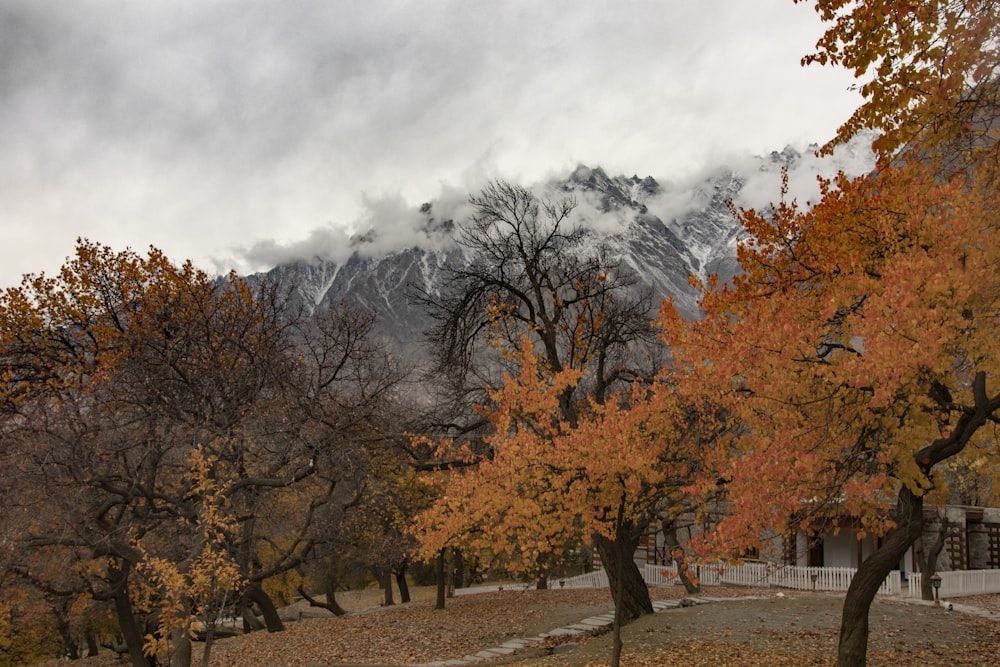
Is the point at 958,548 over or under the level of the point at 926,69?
under

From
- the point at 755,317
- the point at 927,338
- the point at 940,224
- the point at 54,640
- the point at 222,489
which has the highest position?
the point at 940,224

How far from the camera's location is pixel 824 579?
2436 centimetres

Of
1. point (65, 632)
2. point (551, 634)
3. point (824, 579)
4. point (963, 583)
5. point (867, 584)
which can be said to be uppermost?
point (867, 584)

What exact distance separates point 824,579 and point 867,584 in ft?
58.5

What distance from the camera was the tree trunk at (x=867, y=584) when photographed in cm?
876

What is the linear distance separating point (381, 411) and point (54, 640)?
98.0 feet

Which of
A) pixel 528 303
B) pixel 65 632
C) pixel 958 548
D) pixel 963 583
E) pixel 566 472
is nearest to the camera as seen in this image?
pixel 566 472

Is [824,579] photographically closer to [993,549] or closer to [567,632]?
[993,549]

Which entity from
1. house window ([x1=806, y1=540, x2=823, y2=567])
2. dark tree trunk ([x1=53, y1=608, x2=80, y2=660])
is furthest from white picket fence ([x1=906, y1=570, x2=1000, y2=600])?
dark tree trunk ([x1=53, y1=608, x2=80, y2=660])

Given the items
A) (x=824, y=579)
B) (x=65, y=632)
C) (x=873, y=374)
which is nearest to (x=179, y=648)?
(x=873, y=374)

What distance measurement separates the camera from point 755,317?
9.55 metres

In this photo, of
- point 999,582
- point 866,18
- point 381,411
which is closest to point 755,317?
point 866,18

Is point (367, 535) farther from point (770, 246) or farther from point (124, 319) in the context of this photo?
point (770, 246)

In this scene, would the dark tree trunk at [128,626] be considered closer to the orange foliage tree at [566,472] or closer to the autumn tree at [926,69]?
the orange foliage tree at [566,472]
